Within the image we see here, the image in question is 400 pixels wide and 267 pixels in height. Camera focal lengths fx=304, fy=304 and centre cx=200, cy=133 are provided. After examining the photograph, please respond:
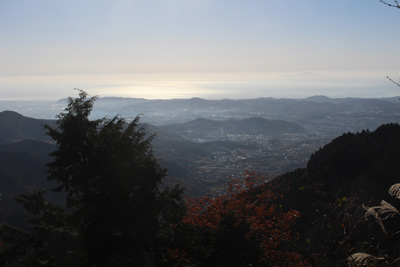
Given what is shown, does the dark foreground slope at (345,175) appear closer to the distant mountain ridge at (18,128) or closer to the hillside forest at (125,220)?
the hillside forest at (125,220)

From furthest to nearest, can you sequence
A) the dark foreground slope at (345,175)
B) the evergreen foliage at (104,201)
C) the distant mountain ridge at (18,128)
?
the distant mountain ridge at (18,128)
the dark foreground slope at (345,175)
the evergreen foliage at (104,201)

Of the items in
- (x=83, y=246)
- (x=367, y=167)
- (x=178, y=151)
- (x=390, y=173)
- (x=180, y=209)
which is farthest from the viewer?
(x=178, y=151)

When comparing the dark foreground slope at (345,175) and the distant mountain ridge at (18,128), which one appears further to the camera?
the distant mountain ridge at (18,128)

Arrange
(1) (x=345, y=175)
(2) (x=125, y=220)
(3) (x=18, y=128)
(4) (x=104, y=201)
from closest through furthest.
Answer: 1. (4) (x=104, y=201)
2. (2) (x=125, y=220)
3. (1) (x=345, y=175)
4. (3) (x=18, y=128)

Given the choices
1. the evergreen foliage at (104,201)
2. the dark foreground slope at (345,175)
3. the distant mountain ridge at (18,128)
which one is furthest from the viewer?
the distant mountain ridge at (18,128)

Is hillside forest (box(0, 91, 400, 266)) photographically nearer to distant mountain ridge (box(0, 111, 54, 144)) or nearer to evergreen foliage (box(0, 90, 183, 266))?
evergreen foliage (box(0, 90, 183, 266))

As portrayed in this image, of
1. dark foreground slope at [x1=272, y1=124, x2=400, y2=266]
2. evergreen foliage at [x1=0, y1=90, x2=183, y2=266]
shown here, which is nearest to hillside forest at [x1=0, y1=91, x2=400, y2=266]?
evergreen foliage at [x1=0, y1=90, x2=183, y2=266]

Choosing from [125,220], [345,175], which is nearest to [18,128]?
[345,175]

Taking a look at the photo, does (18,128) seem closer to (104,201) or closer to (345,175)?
(345,175)

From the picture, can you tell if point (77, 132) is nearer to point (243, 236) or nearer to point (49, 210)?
point (49, 210)

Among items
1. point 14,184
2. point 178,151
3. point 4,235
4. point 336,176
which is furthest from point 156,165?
point 178,151

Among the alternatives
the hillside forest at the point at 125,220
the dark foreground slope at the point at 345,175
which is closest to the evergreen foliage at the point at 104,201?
the hillside forest at the point at 125,220
